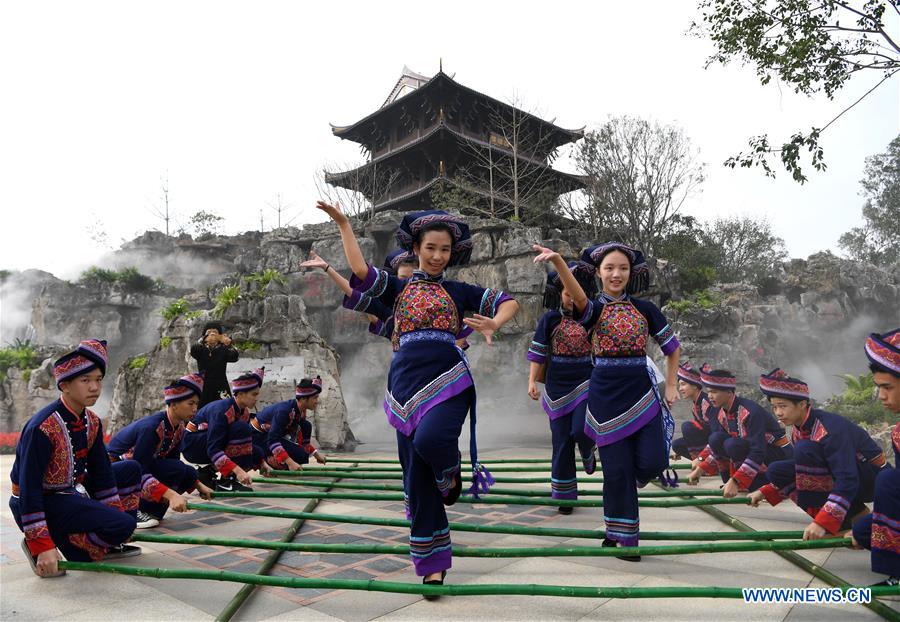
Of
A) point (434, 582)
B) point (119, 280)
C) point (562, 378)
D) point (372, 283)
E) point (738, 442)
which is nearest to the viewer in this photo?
point (434, 582)

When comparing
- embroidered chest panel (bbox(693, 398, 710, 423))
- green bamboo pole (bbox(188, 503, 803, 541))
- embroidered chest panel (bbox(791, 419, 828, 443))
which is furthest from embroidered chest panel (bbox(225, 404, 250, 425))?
embroidered chest panel (bbox(693, 398, 710, 423))

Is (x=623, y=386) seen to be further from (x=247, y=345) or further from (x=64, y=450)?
(x=247, y=345)

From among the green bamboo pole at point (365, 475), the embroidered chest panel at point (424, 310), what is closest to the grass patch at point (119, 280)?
the green bamboo pole at point (365, 475)

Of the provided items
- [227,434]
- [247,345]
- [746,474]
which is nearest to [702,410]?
[746,474]

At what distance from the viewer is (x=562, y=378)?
4531mm

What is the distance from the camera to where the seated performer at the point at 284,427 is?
6145 mm

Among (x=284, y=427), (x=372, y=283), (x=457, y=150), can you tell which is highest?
(x=457, y=150)

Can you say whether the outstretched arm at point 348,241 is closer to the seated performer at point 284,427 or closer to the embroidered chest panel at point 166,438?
the embroidered chest panel at point 166,438

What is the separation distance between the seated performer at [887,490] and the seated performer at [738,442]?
1655 mm

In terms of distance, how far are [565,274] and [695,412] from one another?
3.93 m

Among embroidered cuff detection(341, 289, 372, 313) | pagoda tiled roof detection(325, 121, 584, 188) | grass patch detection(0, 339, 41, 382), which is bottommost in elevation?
grass patch detection(0, 339, 41, 382)

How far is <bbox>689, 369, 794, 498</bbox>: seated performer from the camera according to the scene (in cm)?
427

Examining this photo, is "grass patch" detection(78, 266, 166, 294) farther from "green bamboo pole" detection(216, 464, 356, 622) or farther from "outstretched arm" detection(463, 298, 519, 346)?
"outstretched arm" detection(463, 298, 519, 346)

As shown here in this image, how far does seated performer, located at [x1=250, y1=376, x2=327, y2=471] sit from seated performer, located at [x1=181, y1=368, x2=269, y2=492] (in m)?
0.55
